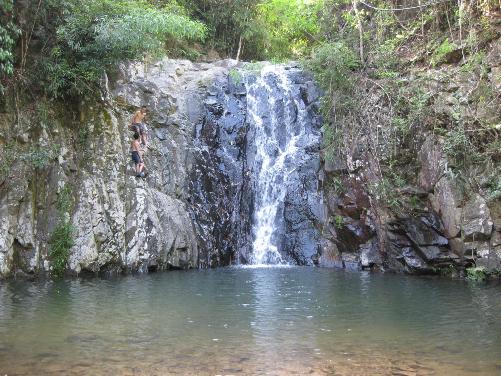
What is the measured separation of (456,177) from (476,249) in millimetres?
1854

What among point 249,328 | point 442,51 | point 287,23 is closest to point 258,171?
point 442,51

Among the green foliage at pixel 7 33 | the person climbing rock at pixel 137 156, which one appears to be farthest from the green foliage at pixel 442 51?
the green foliage at pixel 7 33

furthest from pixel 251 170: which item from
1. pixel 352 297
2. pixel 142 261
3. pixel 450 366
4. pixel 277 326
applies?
pixel 450 366

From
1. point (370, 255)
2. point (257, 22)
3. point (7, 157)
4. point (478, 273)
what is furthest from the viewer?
point (257, 22)

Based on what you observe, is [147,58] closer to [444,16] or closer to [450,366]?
[444,16]

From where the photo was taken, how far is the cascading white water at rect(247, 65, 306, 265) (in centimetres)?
1645

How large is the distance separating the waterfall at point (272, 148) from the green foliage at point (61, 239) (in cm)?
576

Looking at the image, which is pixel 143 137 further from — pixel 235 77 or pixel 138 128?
pixel 235 77

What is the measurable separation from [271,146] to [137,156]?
497cm

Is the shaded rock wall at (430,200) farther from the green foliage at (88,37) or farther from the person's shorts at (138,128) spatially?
the green foliage at (88,37)

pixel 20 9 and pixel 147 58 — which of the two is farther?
pixel 147 58

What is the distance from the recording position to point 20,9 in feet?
43.5

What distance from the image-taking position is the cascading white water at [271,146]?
16453mm

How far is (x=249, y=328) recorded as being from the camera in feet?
24.7
